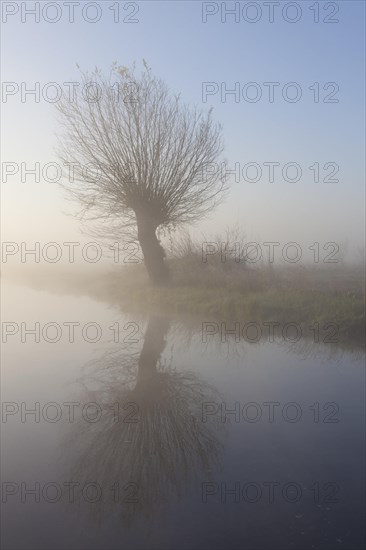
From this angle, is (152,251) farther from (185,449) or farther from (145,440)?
(185,449)

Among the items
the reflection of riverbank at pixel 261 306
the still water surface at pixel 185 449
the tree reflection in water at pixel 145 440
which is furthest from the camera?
the reflection of riverbank at pixel 261 306

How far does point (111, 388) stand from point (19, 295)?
17.6 meters

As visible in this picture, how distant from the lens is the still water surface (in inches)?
163

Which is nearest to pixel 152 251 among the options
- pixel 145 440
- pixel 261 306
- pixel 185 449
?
pixel 261 306

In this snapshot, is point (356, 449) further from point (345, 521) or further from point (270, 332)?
point (270, 332)

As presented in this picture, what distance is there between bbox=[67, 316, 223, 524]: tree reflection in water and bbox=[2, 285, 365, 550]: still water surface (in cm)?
2

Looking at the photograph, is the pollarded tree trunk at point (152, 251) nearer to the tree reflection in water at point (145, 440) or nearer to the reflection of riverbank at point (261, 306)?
the reflection of riverbank at point (261, 306)

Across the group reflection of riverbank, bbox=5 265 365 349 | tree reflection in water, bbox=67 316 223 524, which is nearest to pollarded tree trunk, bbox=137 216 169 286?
reflection of riverbank, bbox=5 265 365 349

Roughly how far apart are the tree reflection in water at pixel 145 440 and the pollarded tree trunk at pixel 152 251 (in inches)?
536

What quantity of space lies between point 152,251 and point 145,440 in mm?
17035

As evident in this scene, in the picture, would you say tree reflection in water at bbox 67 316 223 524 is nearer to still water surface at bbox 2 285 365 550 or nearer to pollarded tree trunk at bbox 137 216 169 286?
still water surface at bbox 2 285 365 550

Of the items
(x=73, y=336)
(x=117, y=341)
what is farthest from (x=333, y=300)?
(x=73, y=336)

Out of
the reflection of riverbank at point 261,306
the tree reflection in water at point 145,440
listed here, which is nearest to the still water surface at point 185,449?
the tree reflection in water at point 145,440

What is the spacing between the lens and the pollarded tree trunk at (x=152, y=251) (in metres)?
22.5
